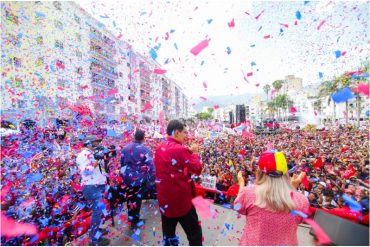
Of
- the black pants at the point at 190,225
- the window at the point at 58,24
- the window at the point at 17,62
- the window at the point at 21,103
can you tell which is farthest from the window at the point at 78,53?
the black pants at the point at 190,225

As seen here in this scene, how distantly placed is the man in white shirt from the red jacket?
1.23 metres

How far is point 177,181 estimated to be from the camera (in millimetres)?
2264

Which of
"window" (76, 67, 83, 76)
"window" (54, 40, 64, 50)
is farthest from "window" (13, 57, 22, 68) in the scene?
"window" (76, 67, 83, 76)

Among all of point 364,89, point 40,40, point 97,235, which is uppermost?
point 40,40

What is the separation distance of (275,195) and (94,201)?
2.52m

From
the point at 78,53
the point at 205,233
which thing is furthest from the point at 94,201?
the point at 78,53

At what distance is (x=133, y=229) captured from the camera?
10.9ft

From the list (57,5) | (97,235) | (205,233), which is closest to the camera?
(97,235)

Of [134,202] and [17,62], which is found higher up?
[17,62]

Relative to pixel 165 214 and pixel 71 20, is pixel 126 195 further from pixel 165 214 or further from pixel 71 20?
pixel 71 20

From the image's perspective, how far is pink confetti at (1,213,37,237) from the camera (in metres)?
2.64

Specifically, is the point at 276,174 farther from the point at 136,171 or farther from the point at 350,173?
the point at 350,173

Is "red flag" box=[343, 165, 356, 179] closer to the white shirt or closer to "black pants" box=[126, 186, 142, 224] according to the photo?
"black pants" box=[126, 186, 142, 224]

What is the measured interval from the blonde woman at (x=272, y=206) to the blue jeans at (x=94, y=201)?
7.12ft
